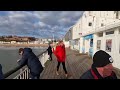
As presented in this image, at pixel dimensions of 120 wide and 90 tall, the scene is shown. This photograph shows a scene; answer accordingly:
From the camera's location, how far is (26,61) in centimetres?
324

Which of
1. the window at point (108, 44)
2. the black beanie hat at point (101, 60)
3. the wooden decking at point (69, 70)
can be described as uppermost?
the black beanie hat at point (101, 60)

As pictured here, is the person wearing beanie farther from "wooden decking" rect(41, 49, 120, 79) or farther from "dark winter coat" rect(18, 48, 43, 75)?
"wooden decking" rect(41, 49, 120, 79)

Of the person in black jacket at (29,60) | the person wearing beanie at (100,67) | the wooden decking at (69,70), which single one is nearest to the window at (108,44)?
the wooden decking at (69,70)

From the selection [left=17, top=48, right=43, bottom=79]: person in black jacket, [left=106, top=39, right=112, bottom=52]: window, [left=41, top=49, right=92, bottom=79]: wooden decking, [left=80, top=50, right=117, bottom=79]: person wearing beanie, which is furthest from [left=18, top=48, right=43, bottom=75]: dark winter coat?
[left=106, top=39, right=112, bottom=52]: window

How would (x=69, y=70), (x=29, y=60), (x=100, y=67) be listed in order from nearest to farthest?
1. (x=100, y=67)
2. (x=29, y=60)
3. (x=69, y=70)

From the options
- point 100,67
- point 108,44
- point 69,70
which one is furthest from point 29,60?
point 108,44

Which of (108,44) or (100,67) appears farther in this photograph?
(108,44)

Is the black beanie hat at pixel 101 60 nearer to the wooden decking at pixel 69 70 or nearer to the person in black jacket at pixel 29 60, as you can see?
the person in black jacket at pixel 29 60

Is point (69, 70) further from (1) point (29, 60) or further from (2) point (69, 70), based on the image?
(1) point (29, 60)

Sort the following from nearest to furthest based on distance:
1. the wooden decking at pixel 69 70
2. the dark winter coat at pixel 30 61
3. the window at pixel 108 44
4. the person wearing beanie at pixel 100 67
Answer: the person wearing beanie at pixel 100 67 → the dark winter coat at pixel 30 61 → the wooden decking at pixel 69 70 → the window at pixel 108 44

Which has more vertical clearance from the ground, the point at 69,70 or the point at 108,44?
the point at 108,44
